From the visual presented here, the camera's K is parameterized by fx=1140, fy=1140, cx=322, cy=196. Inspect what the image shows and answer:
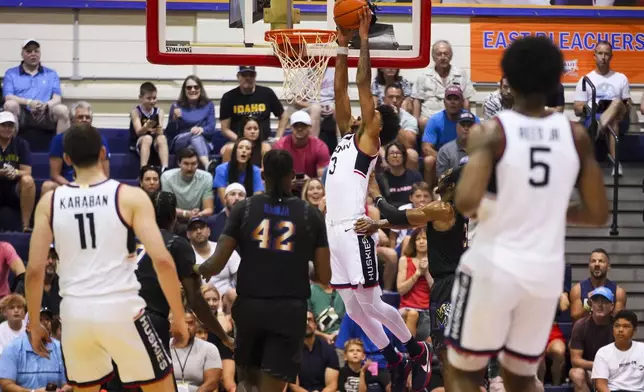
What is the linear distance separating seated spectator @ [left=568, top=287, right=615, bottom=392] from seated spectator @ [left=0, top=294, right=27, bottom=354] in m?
5.63

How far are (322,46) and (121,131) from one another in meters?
6.34

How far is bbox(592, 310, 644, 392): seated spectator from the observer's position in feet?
37.2

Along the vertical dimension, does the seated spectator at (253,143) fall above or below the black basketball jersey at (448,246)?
above

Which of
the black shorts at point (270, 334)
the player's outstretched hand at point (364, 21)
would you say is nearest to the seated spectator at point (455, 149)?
the player's outstretched hand at point (364, 21)

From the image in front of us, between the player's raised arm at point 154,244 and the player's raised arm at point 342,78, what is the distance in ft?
9.95

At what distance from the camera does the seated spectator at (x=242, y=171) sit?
13391 millimetres

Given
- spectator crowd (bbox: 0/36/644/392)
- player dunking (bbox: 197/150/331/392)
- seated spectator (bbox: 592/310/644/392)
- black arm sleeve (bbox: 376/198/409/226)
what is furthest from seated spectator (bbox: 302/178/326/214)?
player dunking (bbox: 197/150/331/392)

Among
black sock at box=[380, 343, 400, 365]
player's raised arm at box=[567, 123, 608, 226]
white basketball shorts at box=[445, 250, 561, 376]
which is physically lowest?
black sock at box=[380, 343, 400, 365]

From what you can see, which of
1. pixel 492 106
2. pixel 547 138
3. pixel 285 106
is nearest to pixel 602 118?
pixel 492 106

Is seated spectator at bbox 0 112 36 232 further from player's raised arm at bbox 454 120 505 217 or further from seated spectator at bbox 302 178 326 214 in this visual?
player's raised arm at bbox 454 120 505 217

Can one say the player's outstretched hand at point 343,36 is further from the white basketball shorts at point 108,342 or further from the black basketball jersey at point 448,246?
the white basketball shorts at point 108,342

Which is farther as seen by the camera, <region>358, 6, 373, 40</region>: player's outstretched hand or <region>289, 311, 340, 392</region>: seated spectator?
<region>289, 311, 340, 392</region>: seated spectator

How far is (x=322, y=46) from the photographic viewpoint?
9688 mm

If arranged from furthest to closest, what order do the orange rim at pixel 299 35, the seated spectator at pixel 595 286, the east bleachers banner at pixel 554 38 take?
the east bleachers banner at pixel 554 38 < the seated spectator at pixel 595 286 < the orange rim at pixel 299 35
